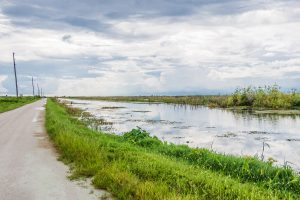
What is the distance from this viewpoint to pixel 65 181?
830 centimetres

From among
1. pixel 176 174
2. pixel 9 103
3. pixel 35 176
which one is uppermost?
pixel 9 103

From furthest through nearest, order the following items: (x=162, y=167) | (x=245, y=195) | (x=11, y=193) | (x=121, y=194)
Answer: (x=162, y=167) → (x=11, y=193) → (x=121, y=194) → (x=245, y=195)

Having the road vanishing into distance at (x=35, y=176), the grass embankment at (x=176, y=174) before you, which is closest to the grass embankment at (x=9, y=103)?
the road vanishing into distance at (x=35, y=176)

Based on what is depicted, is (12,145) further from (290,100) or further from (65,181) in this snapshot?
(290,100)

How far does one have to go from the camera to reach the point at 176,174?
8.20 m

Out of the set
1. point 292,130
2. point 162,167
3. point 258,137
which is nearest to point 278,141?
point 258,137

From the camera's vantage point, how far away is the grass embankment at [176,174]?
6.90m

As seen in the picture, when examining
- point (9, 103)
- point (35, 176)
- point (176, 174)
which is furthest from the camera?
point (9, 103)

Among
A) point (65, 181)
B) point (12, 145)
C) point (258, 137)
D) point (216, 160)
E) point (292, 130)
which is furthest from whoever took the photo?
point (292, 130)

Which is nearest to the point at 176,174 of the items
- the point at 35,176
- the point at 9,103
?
the point at 35,176

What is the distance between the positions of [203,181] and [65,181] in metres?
3.16

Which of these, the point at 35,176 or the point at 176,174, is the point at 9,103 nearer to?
the point at 35,176

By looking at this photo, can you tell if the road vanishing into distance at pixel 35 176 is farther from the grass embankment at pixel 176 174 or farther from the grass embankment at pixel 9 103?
the grass embankment at pixel 9 103

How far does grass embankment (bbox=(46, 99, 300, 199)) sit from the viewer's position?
6.90 m
